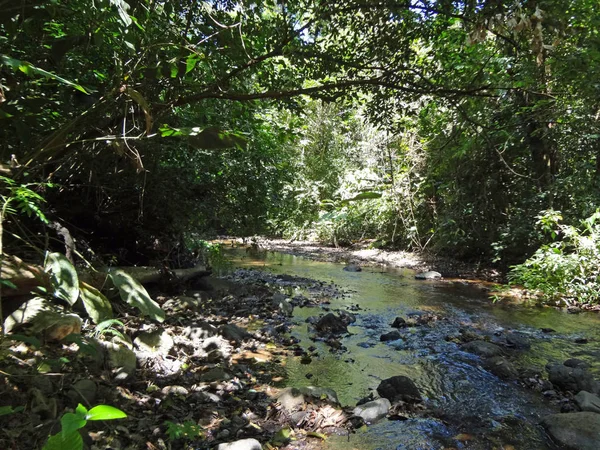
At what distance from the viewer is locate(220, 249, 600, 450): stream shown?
3.17 metres

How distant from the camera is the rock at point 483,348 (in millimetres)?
4961

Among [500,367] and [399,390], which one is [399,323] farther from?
[399,390]

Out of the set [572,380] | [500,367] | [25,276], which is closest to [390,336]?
[500,367]

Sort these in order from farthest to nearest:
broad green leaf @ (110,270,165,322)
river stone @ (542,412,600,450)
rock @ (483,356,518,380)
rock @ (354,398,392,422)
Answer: rock @ (483,356,518,380) → rock @ (354,398,392,422) → river stone @ (542,412,600,450) → broad green leaf @ (110,270,165,322)

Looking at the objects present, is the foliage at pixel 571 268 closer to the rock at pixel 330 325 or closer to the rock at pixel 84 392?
the rock at pixel 330 325

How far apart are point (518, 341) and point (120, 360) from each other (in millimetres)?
5124

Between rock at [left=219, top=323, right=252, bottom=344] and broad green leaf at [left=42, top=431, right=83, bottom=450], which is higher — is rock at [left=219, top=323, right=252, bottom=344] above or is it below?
below

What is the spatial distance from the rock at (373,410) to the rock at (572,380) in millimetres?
2002

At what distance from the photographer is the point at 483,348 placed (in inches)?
199

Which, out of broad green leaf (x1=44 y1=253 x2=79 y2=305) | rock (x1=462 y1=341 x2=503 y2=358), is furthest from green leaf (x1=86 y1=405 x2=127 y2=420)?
rock (x1=462 y1=341 x2=503 y2=358)

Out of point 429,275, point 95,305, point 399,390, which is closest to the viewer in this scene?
point 95,305

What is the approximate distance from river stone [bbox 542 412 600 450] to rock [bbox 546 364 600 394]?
2.82 feet

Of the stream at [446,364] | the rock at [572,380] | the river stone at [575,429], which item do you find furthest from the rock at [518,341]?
the river stone at [575,429]

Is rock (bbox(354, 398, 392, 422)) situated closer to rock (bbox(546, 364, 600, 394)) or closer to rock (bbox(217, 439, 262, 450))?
rock (bbox(217, 439, 262, 450))
